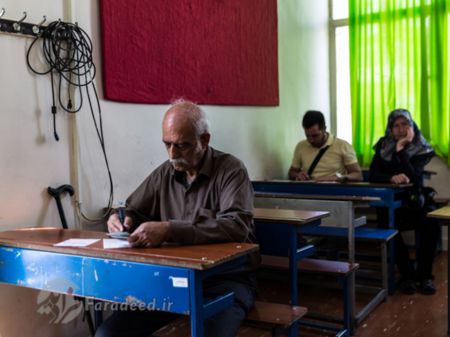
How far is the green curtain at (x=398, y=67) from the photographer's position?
203 inches

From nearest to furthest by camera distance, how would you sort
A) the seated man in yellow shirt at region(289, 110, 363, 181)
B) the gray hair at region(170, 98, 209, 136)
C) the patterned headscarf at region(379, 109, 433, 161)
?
1. the gray hair at region(170, 98, 209, 136)
2. the patterned headscarf at region(379, 109, 433, 161)
3. the seated man in yellow shirt at region(289, 110, 363, 181)

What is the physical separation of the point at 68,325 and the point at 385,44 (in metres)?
4.16

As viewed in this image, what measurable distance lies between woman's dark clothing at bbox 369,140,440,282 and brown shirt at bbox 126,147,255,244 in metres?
2.14

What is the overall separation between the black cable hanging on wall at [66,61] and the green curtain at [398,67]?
3.35m

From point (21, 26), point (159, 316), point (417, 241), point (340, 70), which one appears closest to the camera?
point (159, 316)

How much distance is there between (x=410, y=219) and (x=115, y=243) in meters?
2.79

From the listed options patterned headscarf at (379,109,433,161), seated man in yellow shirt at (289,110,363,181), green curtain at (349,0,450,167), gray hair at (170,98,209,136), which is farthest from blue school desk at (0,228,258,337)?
green curtain at (349,0,450,167)

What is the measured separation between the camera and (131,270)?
170 cm

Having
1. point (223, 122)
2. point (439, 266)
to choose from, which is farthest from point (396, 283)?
point (223, 122)

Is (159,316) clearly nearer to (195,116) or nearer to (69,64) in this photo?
(195,116)

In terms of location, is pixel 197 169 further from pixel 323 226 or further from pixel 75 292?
pixel 323 226

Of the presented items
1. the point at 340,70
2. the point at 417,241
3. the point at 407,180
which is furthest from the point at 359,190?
the point at 340,70

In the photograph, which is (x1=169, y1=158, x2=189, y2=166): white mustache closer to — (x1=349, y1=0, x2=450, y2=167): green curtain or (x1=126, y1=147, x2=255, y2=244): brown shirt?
(x1=126, y1=147, x2=255, y2=244): brown shirt

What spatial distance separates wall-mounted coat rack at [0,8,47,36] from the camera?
8.14 ft
